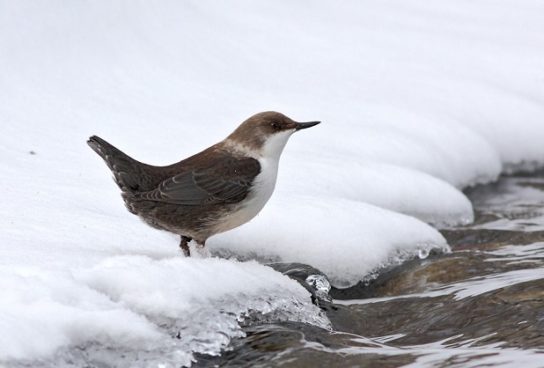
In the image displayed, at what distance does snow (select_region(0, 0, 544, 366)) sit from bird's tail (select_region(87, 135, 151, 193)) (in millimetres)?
272

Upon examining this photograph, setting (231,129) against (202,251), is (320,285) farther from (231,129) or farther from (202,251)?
(231,129)

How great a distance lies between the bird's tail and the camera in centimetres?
468

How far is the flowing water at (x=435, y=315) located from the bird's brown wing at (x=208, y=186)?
509mm

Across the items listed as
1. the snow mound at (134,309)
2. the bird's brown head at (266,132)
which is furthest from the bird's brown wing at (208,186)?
the snow mound at (134,309)

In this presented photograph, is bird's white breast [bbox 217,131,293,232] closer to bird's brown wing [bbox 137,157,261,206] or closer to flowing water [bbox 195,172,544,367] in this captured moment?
bird's brown wing [bbox 137,157,261,206]

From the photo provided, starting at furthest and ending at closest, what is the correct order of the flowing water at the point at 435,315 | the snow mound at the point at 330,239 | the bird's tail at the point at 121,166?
the snow mound at the point at 330,239 < the bird's tail at the point at 121,166 < the flowing water at the point at 435,315

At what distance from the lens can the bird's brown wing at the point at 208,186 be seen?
15.4 ft

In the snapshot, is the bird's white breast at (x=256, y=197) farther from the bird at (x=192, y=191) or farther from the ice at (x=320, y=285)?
the ice at (x=320, y=285)

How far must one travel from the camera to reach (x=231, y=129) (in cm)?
724

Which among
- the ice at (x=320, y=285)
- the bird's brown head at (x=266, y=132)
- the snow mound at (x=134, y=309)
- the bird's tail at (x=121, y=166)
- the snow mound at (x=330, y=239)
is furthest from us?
the snow mound at (x=330, y=239)

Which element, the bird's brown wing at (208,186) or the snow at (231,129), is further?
the bird's brown wing at (208,186)

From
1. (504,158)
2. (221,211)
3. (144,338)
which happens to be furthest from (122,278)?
(504,158)

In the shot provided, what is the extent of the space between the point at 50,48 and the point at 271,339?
13.8ft

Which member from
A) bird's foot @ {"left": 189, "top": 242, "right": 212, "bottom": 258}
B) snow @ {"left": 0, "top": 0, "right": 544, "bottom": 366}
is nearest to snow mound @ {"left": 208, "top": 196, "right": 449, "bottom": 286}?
snow @ {"left": 0, "top": 0, "right": 544, "bottom": 366}
